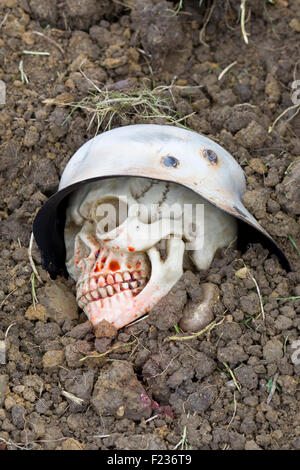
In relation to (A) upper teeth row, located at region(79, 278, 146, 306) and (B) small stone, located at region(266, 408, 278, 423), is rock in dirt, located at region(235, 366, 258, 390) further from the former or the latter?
(A) upper teeth row, located at region(79, 278, 146, 306)

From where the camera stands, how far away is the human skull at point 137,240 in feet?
11.1

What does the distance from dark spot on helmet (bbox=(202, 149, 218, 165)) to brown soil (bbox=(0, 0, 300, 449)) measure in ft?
0.76

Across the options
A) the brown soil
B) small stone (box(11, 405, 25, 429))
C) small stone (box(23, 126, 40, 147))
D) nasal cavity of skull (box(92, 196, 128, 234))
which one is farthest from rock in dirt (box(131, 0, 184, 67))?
small stone (box(11, 405, 25, 429))

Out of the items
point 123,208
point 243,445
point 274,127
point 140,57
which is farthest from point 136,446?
point 140,57

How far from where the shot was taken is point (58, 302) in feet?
11.7

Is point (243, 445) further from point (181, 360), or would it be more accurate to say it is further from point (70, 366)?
point (70, 366)

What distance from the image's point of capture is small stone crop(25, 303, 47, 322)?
3482 mm

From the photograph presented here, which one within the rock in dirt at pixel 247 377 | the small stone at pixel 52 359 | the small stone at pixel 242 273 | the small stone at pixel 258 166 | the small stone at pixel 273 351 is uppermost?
the small stone at pixel 258 166

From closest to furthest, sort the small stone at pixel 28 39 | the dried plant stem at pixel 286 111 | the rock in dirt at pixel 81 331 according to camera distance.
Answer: the rock in dirt at pixel 81 331, the dried plant stem at pixel 286 111, the small stone at pixel 28 39

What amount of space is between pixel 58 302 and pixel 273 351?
102 cm

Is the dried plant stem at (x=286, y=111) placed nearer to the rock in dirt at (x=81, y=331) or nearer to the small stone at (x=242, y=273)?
the small stone at (x=242, y=273)

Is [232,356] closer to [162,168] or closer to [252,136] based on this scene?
[162,168]

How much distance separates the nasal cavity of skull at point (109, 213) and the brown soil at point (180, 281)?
395mm

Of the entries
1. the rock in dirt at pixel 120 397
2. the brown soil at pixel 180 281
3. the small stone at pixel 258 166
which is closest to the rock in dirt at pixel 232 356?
the brown soil at pixel 180 281
